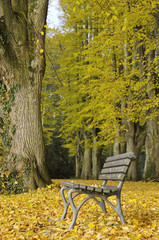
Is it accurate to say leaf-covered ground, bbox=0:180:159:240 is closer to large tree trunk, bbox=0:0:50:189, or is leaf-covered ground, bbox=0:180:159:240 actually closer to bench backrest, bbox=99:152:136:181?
bench backrest, bbox=99:152:136:181

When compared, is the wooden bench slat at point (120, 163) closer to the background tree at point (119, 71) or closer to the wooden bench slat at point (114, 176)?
the wooden bench slat at point (114, 176)

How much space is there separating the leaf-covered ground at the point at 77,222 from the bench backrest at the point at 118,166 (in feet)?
2.09

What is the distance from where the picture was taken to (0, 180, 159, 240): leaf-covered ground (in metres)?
3.50

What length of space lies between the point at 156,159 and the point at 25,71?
794cm

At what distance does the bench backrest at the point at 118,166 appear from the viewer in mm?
3977

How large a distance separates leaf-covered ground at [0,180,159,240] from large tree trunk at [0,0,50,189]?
5.62ft

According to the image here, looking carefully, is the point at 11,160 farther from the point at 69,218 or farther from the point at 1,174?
the point at 69,218

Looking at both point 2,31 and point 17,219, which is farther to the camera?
point 2,31

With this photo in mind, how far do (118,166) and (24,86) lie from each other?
14.8 feet

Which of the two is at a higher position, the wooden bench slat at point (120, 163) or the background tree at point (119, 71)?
the background tree at point (119, 71)

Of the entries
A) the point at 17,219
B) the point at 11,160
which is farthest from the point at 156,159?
the point at 17,219

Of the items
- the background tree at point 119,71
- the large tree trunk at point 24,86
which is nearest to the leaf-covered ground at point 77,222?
the large tree trunk at point 24,86

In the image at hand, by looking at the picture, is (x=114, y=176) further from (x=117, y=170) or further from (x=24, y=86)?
(x=24, y=86)

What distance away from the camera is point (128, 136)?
1532 centimetres
